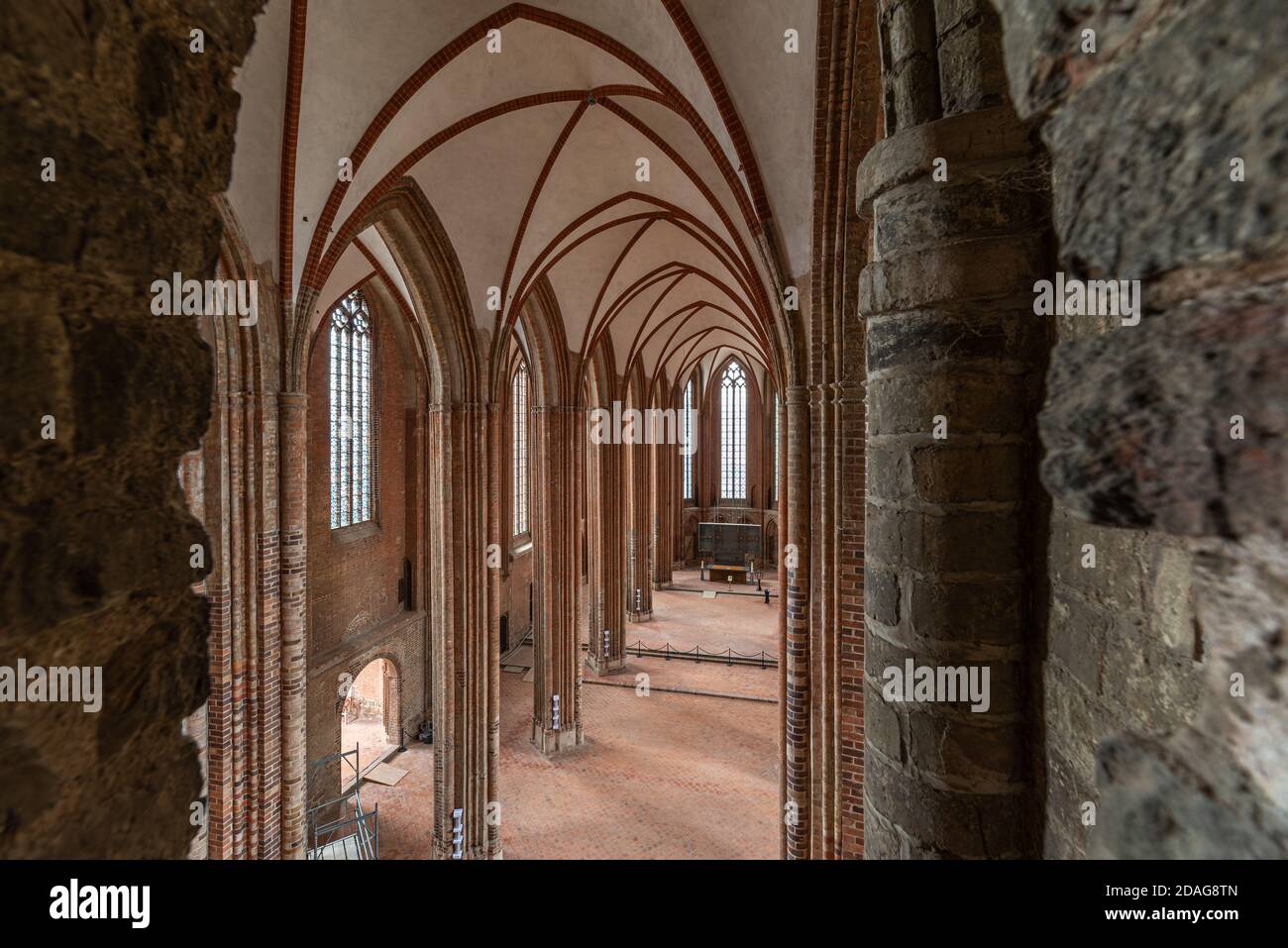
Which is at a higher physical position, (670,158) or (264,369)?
(670,158)

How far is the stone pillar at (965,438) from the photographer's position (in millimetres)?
1630

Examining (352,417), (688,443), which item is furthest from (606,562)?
(688,443)

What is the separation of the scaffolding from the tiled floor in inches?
10.3

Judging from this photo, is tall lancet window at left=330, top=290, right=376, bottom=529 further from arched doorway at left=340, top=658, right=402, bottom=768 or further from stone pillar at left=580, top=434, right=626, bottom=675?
stone pillar at left=580, top=434, right=626, bottom=675

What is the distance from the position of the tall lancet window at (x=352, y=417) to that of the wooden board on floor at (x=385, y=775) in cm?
418

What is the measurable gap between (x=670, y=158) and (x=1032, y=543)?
7838 millimetres

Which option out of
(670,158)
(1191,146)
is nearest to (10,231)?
(1191,146)

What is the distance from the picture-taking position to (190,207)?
1.25m

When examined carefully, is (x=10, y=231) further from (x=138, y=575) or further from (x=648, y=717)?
(x=648, y=717)

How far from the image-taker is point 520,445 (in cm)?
1769

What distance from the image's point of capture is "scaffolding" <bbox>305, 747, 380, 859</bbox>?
28.8 feet

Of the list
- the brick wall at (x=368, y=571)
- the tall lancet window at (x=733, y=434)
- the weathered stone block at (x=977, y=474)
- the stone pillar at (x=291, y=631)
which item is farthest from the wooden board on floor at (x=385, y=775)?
the tall lancet window at (x=733, y=434)

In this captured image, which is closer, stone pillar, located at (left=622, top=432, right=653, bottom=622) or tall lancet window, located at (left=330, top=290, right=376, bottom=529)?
tall lancet window, located at (left=330, top=290, right=376, bottom=529)

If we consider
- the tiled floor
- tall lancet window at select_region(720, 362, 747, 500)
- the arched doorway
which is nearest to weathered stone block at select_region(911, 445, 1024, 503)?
the tiled floor
